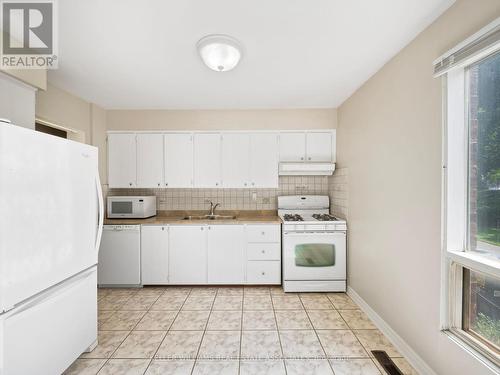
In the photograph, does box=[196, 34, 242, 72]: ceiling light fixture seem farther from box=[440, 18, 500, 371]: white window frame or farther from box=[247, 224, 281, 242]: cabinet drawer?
box=[247, 224, 281, 242]: cabinet drawer

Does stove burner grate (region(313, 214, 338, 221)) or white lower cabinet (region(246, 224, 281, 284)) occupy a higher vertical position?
stove burner grate (region(313, 214, 338, 221))

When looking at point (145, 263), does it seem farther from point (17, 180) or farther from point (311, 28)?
point (311, 28)

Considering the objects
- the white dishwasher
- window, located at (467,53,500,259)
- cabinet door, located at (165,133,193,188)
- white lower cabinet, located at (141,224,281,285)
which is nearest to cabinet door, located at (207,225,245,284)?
white lower cabinet, located at (141,224,281,285)

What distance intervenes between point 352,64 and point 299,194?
1.94m

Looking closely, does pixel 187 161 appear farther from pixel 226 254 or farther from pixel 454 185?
pixel 454 185

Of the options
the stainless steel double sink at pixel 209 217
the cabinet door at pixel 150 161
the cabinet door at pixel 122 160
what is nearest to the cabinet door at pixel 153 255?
the stainless steel double sink at pixel 209 217

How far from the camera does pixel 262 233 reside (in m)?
3.08

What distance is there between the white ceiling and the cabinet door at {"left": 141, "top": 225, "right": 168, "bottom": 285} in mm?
1811

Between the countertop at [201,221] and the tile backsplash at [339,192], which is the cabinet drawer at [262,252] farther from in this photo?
the tile backsplash at [339,192]

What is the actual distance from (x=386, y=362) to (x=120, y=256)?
121 inches

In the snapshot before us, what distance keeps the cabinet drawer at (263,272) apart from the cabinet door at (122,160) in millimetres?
2064

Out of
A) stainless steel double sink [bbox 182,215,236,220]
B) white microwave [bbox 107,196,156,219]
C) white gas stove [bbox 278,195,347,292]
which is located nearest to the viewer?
white gas stove [bbox 278,195,347,292]

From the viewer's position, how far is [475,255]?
1356mm

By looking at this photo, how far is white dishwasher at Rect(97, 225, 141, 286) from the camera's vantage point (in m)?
3.03
